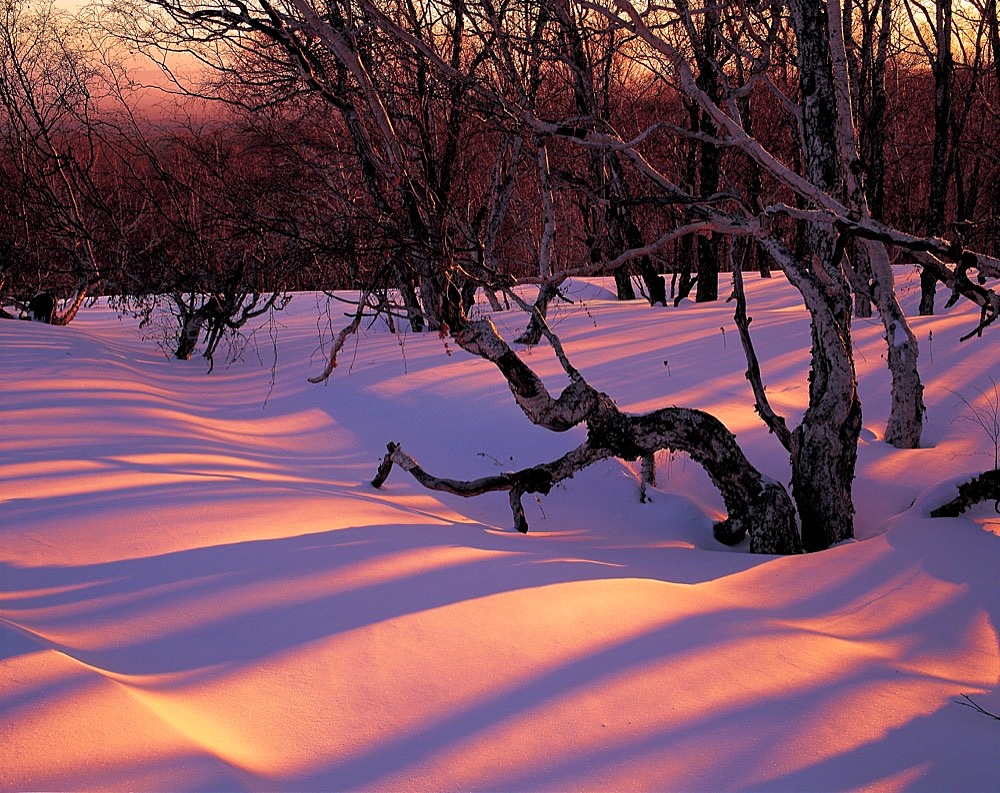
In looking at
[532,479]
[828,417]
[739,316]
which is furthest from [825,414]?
[532,479]

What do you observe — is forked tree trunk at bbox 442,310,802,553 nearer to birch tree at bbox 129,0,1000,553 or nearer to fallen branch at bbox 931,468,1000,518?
birch tree at bbox 129,0,1000,553

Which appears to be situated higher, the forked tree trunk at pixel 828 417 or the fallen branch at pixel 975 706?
the forked tree trunk at pixel 828 417

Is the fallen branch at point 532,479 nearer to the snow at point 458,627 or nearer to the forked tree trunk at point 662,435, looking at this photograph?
the forked tree trunk at point 662,435

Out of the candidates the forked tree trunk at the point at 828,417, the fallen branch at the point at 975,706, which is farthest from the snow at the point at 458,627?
the forked tree trunk at the point at 828,417

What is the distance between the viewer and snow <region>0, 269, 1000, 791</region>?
2.22 meters

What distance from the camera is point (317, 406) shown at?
823cm

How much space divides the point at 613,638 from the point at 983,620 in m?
1.80

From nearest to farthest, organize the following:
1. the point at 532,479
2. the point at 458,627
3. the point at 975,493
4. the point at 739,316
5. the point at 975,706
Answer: the point at 975,706 < the point at 458,627 < the point at 975,493 < the point at 532,479 < the point at 739,316

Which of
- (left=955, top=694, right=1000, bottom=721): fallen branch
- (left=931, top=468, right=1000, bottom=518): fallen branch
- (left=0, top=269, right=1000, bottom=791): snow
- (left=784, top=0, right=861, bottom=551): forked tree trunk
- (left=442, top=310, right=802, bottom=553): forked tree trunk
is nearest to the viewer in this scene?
(left=0, top=269, right=1000, bottom=791): snow

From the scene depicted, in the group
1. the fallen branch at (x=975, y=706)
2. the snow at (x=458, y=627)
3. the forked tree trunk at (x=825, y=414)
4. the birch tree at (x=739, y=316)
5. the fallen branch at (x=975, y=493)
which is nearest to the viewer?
the snow at (x=458, y=627)

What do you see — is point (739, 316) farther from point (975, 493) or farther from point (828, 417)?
point (975, 493)

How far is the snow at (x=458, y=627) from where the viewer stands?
7.30ft

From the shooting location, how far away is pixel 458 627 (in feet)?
9.68

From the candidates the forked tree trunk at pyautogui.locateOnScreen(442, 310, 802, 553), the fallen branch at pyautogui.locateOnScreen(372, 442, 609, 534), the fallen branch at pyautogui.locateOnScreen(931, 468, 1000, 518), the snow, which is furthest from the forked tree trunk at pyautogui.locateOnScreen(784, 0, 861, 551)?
the fallen branch at pyautogui.locateOnScreen(372, 442, 609, 534)
